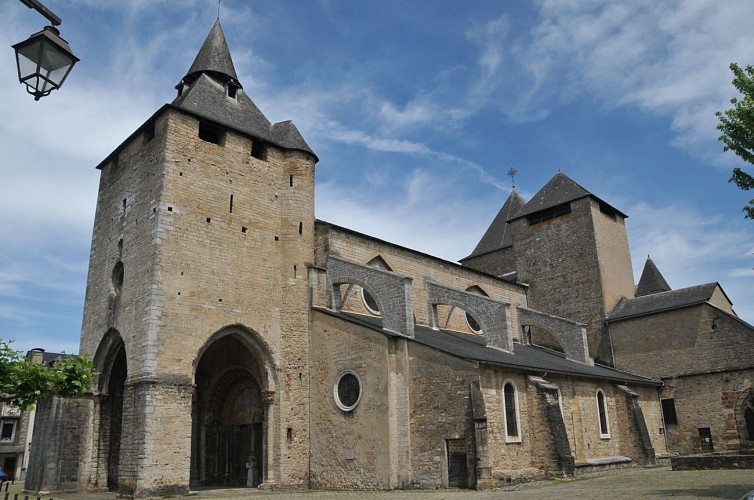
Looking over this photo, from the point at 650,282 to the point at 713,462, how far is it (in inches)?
621

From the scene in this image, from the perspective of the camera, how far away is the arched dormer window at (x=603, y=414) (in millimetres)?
18719

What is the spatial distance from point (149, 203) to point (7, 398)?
24.3ft

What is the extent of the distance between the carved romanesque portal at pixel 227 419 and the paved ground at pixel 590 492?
8.10ft

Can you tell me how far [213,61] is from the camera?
65.7ft

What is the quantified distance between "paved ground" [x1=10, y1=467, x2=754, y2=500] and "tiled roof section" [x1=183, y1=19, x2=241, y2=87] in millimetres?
13044

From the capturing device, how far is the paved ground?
9914 millimetres

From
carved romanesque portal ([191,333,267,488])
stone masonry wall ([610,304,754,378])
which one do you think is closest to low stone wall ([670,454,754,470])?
stone masonry wall ([610,304,754,378])

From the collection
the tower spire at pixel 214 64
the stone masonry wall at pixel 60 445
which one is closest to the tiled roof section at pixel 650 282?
the tower spire at pixel 214 64

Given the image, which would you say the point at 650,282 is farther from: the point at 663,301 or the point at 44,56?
the point at 44,56

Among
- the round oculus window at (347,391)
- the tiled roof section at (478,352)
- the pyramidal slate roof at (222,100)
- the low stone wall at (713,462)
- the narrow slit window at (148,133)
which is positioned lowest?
the low stone wall at (713,462)

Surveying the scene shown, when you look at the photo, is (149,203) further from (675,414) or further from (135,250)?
(675,414)

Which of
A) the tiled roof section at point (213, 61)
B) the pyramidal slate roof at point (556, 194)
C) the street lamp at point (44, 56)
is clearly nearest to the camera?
the street lamp at point (44, 56)

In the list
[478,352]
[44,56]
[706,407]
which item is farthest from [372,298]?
[44,56]

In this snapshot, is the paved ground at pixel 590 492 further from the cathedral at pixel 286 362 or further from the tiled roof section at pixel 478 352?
the tiled roof section at pixel 478 352
